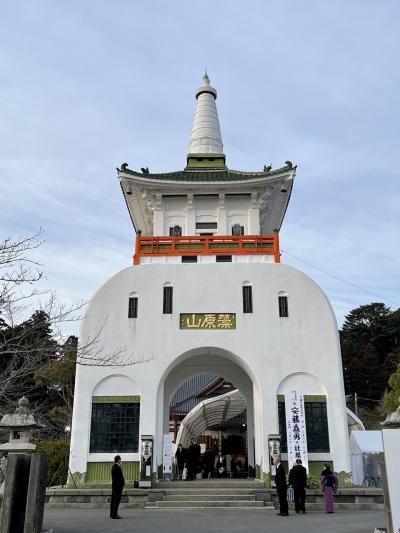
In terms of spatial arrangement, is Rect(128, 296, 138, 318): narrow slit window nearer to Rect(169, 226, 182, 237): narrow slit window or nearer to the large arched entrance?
the large arched entrance

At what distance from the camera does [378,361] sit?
4750 centimetres

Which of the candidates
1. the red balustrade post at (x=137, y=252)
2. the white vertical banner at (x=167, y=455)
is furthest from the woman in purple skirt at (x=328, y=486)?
the red balustrade post at (x=137, y=252)

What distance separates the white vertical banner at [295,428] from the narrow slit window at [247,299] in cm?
299

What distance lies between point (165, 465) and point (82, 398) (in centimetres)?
333

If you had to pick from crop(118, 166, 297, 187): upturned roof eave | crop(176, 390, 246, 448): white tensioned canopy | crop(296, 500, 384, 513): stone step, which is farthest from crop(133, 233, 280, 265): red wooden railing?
crop(176, 390, 246, 448): white tensioned canopy

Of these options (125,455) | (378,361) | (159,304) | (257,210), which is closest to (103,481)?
(125,455)

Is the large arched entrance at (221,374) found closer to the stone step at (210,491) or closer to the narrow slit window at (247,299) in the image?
the narrow slit window at (247,299)

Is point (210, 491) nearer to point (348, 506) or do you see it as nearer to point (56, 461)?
point (348, 506)

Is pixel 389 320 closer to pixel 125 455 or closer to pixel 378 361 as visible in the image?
pixel 378 361

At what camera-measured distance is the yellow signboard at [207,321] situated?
53.4 ft

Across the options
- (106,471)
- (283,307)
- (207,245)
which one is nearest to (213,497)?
(106,471)

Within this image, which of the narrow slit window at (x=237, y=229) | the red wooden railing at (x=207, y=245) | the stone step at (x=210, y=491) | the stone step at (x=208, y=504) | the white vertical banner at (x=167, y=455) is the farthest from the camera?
the narrow slit window at (x=237, y=229)

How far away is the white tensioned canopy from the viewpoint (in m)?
24.0

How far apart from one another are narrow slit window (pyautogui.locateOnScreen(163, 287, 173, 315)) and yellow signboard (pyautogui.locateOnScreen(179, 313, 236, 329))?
0.50 meters
